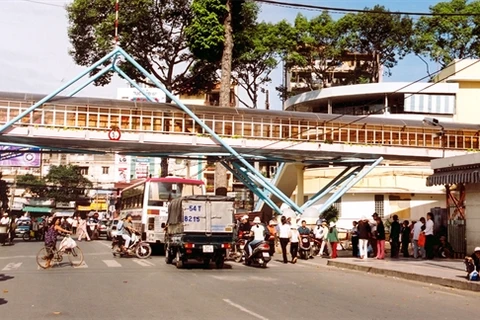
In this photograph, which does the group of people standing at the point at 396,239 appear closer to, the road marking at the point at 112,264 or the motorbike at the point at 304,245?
the motorbike at the point at 304,245

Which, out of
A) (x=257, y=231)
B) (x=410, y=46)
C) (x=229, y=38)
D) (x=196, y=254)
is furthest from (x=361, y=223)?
(x=410, y=46)

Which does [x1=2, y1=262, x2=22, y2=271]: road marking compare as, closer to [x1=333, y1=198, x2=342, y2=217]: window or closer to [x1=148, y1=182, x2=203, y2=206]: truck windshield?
[x1=148, y1=182, x2=203, y2=206]: truck windshield

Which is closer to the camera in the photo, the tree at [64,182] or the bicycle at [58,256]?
the bicycle at [58,256]

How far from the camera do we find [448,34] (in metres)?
62.2

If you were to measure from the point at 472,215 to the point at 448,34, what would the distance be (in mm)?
43809

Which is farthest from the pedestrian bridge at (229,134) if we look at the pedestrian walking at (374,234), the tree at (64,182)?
the tree at (64,182)

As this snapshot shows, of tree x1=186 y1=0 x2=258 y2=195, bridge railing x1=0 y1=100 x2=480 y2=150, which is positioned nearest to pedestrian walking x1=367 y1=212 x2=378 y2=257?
bridge railing x1=0 y1=100 x2=480 y2=150

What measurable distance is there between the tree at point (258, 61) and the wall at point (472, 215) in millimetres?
33006

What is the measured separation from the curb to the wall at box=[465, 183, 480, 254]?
462 centimetres

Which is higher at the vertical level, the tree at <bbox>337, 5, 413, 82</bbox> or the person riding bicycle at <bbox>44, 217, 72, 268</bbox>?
the tree at <bbox>337, 5, 413, 82</bbox>

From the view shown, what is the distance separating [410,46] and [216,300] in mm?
55275

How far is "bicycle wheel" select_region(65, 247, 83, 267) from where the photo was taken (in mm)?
20656

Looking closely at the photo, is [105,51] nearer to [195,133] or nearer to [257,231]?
[195,133]

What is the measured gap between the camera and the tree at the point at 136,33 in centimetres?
4844
